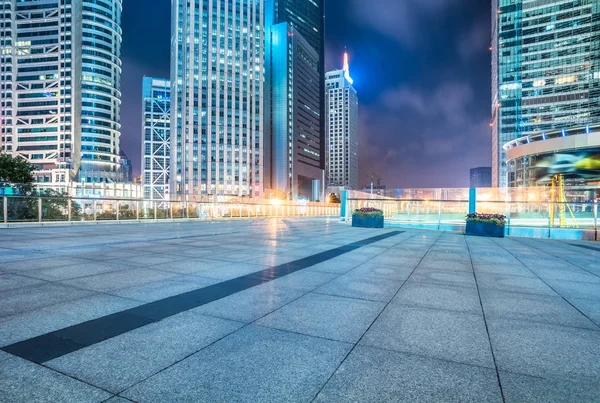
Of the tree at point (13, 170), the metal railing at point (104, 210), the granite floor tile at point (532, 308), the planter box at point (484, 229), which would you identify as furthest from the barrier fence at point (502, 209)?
the tree at point (13, 170)

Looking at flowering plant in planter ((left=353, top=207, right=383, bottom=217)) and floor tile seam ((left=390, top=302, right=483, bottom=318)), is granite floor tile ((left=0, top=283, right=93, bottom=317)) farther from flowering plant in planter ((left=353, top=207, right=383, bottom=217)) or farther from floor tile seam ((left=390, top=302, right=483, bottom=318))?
flowering plant in planter ((left=353, top=207, right=383, bottom=217))

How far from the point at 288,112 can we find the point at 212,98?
48.4m

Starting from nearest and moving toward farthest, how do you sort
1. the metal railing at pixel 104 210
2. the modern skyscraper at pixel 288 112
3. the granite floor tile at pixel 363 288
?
the granite floor tile at pixel 363 288
the metal railing at pixel 104 210
the modern skyscraper at pixel 288 112

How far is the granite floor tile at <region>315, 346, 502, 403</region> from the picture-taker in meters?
2.22

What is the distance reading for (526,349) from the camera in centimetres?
306

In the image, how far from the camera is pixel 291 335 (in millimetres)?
3273

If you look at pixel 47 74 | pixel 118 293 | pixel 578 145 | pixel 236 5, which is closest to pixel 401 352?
pixel 118 293

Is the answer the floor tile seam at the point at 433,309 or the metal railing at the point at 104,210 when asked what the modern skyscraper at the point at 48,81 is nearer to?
the metal railing at the point at 104,210

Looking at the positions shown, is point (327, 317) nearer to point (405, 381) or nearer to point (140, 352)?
point (405, 381)

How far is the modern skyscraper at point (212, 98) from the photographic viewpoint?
120 meters

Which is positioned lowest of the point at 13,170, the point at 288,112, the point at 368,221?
the point at 368,221

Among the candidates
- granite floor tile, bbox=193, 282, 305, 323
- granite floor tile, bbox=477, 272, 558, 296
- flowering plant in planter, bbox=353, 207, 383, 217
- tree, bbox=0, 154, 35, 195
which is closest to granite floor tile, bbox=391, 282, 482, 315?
granite floor tile, bbox=477, 272, 558, 296

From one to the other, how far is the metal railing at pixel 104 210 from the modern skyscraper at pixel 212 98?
301ft

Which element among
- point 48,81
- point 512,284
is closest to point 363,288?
point 512,284
